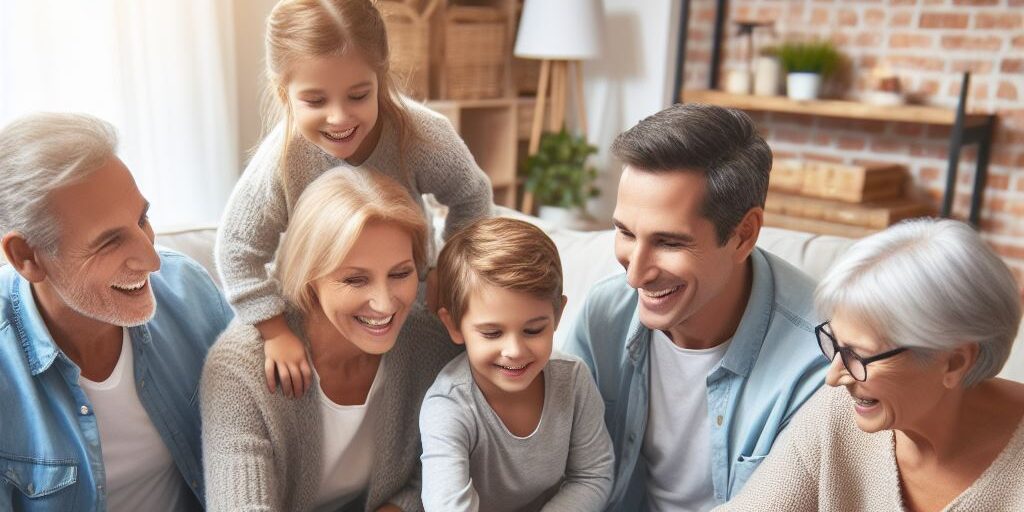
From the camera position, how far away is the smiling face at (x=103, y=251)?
4.42 ft

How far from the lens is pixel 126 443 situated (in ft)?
5.05

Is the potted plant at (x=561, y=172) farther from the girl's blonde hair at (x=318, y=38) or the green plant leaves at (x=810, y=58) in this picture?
the girl's blonde hair at (x=318, y=38)

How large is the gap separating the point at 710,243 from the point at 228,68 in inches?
93.1

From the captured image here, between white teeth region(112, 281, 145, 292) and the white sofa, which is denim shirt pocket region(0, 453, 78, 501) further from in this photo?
the white sofa

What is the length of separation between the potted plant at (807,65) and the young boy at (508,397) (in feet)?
8.58

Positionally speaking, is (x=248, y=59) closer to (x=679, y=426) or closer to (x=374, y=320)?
(x=374, y=320)

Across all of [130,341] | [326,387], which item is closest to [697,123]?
[326,387]

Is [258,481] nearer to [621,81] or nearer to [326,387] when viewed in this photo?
[326,387]

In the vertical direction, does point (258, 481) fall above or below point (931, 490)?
below

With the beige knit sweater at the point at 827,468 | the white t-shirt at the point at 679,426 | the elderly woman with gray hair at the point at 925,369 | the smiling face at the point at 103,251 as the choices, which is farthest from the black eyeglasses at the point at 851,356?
the smiling face at the point at 103,251

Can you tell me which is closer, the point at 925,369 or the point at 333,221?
the point at 925,369

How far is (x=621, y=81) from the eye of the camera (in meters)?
4.59

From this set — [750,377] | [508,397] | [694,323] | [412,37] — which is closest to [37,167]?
[508,397]

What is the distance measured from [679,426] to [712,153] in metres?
0.53
